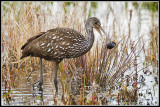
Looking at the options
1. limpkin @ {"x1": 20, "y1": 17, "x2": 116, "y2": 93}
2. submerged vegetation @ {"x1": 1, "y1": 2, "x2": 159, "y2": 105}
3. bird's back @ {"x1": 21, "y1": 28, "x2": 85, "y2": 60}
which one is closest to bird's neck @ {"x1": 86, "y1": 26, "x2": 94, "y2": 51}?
limpkin @ {"x1": 20, "y1": 17, "x2": 116, "y2": 93}

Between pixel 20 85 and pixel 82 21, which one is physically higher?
pixel 82 21

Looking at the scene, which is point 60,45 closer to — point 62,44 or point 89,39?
point 62,44

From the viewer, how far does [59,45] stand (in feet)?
23.3

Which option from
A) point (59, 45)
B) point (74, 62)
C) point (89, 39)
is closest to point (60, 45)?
point (59, 45)

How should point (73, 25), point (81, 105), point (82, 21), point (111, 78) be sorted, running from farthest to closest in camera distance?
point (82, 21) < point (73, 25) < point (111, 78) < point (81, 105)

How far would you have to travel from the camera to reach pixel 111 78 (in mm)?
→ 7535

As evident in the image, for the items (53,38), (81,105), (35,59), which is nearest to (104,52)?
(53,38)

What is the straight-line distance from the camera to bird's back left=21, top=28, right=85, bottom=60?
7084mm

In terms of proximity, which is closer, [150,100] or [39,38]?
[150,100]

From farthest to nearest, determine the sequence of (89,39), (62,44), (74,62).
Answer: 1. (74,62)
2. (89,39)
3. (62,44)

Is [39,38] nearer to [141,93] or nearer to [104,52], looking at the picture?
[104,52]

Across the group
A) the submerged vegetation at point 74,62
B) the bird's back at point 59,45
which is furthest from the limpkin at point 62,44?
the submerged vegetation at point 74,62

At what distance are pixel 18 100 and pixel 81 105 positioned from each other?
4.35ft

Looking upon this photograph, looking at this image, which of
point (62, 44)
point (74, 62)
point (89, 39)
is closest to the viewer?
point (62, 44)
